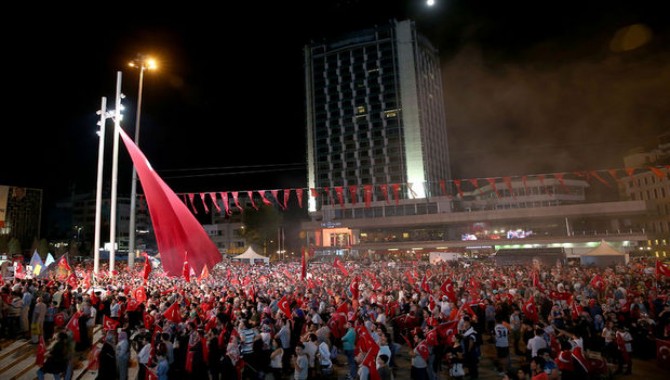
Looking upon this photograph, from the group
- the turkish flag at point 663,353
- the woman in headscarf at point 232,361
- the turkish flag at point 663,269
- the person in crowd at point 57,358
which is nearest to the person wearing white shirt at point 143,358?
the person in crowd at point 57,358

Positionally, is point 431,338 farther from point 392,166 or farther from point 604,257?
point 392,166

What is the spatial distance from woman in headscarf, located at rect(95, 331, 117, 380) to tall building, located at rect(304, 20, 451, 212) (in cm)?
7906

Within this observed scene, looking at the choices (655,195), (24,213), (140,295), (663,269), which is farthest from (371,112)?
(24,213)

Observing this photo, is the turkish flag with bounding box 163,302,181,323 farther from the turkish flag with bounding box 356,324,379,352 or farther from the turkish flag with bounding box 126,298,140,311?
the turkish flag with bounding box 356,324,379,352

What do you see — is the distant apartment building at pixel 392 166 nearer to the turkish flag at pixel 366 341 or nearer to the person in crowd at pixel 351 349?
the person in crowd at pixel 351 349

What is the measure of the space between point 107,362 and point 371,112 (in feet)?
294

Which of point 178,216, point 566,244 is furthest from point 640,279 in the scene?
point 566,244

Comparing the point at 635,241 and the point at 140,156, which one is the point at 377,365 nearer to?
the point at 140,156

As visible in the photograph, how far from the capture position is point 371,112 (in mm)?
94062

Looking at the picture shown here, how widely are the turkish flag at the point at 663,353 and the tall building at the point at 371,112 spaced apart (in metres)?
75.7

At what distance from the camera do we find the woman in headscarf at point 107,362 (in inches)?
324

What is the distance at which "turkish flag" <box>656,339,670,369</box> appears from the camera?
10430 millimetres

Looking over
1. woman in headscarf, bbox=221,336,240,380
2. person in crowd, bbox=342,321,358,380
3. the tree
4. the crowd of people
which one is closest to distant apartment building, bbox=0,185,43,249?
the tree

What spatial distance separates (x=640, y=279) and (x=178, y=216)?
2339cm
